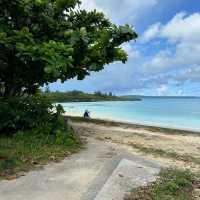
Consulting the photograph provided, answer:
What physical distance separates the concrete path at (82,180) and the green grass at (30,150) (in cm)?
33

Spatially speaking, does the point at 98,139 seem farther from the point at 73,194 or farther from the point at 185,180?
the point at 73,194

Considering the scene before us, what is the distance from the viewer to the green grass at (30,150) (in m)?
9.01

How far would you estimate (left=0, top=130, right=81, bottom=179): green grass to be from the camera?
9008 millimetres

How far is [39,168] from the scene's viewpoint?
9156 mm

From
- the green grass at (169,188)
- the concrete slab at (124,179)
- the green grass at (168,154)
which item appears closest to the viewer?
the concrete slab at (124,179)

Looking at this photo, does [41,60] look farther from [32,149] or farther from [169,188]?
[169,188]

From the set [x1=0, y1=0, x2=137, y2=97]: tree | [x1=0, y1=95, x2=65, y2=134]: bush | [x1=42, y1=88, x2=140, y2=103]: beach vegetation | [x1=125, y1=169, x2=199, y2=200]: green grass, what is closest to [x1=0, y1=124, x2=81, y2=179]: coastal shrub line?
[x1=0, y1=95, x2=65, y2=134]: bush

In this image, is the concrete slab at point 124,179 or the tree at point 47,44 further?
the tree at point 47,44

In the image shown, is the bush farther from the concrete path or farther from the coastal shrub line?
the concrete path

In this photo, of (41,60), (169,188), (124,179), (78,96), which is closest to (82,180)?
(124,179)

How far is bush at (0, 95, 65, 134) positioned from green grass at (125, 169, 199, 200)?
4658 millimetres

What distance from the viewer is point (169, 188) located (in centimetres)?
781

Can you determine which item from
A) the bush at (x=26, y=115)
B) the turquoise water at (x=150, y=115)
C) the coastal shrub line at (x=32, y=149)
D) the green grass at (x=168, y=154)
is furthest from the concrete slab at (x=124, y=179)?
the turquoise water at (x=150, y=115)

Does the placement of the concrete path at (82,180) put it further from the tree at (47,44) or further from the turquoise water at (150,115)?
the turquoise water at (150,115)
